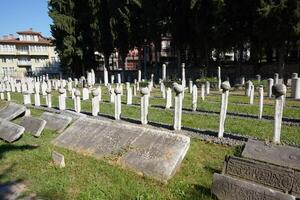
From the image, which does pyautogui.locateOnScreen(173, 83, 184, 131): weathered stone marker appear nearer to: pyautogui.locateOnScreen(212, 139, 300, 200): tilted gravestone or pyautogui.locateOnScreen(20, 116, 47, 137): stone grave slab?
pyautogui.locateOnScreen(212, 139, 300, 200): tilted gravestone

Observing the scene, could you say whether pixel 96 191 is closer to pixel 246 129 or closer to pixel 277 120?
pixel 277 120

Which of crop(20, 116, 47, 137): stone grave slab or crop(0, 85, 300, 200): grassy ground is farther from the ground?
crop(20, 116, 47, 137): stone grave slab

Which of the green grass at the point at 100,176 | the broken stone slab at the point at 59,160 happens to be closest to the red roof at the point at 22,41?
the green grass at the point at 100,176

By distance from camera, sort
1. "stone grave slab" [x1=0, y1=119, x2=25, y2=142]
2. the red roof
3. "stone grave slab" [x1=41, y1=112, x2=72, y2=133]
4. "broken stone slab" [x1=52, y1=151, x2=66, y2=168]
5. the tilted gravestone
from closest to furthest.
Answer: the tilted gravestone → "broken stone slab" [x1=52, y1=151, x2=66, y2=168] → "stone grave slab" [x1=0, y1=119, x2=25, y2=142] → "stone grave slab" [x1=41, y1=112, x2=72, y2=133] → the red roof

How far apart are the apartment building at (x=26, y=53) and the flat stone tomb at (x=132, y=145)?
59208 mm

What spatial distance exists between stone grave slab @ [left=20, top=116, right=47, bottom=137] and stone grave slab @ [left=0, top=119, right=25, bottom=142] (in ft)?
1.66

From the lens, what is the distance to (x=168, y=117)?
41.4ft

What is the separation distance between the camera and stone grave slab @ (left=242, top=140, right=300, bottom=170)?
16.7ft

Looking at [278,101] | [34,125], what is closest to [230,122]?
[278,101]

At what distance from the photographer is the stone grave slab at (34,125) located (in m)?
10.0

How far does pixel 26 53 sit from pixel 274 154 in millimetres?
71380

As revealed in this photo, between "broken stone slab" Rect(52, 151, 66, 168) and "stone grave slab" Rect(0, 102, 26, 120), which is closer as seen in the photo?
"broken stone slab" Rect(52, 151, 66, 168)

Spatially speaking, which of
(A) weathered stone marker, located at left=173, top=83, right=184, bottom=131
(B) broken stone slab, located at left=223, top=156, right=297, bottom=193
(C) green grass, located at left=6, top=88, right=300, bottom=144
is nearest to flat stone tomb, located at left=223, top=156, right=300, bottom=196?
(B) broken stone slab, located at left=223, top=156, right=297, bottom=193

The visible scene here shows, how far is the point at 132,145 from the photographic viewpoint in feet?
23.9
